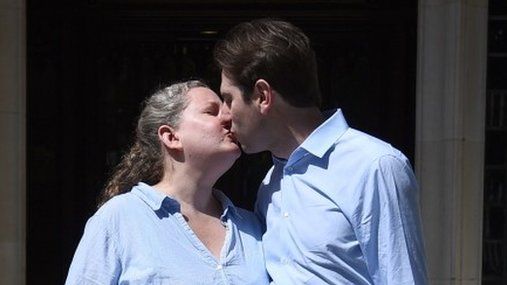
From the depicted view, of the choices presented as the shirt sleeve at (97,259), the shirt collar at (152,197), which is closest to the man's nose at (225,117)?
the shirt collar at (152,197)

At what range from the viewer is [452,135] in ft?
16.8

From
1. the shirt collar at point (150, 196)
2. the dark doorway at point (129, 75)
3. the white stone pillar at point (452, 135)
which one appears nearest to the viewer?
the shirt collar at point (150, 196)

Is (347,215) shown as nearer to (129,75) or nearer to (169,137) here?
(169,137)

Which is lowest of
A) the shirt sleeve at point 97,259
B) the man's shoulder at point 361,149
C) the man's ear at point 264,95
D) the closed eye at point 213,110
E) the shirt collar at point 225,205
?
the shirt sleeve at point 97,259

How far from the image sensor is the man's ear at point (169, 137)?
230 centimetres

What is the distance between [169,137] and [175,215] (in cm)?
21

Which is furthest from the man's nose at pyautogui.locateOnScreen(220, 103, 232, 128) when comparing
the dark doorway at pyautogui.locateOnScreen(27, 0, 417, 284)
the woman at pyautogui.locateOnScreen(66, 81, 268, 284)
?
the dark doorway at pyautogui.locateOnScreen(27, 0, 417, 284)

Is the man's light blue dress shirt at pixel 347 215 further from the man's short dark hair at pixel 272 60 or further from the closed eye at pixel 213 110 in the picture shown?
the closed eye at pixel 213 110

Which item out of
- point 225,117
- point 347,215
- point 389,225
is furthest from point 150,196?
point 389,225

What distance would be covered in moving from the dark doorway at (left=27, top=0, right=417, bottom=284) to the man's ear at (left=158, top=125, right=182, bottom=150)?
378 cm

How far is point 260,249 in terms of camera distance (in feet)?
7.57

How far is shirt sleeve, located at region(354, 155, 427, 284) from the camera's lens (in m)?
1.98

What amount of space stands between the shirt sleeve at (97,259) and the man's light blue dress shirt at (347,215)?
1.28 ft

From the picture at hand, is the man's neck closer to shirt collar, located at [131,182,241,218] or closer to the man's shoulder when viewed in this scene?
the man's shoulder
